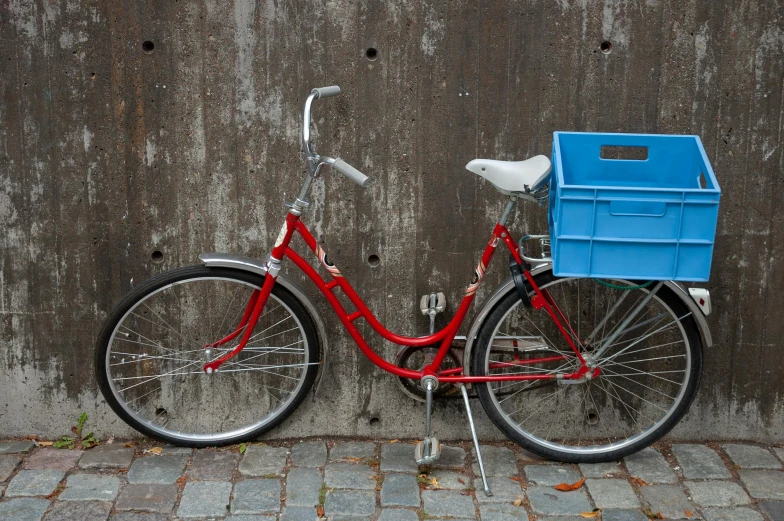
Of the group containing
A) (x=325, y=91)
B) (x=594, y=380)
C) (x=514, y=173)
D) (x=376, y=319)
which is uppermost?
(x=325, y=91)

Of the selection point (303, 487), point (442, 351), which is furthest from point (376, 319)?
point (303, 487)

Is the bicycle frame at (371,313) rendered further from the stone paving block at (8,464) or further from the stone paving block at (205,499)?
the stone paving block at (8,464)

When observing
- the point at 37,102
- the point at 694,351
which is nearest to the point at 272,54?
the point at 37,102

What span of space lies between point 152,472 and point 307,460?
2.51 feet

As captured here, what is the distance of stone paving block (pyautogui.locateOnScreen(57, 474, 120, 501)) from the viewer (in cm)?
400

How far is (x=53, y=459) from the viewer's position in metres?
4.38

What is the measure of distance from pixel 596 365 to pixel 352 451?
4.38 feet

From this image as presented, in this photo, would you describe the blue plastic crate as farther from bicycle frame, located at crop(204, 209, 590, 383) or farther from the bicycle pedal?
the bicycle pedal

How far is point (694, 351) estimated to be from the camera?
4.17 meters

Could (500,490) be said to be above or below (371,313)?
below

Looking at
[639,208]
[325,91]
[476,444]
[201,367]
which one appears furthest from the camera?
[201,367]

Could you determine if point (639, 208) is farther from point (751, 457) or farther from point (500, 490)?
point (751, 457)

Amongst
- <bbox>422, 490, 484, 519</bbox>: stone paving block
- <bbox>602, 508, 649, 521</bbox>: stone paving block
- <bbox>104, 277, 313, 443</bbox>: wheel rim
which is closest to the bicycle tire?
<bbox>104, 277, 313, 443</bbox>: wheel rim

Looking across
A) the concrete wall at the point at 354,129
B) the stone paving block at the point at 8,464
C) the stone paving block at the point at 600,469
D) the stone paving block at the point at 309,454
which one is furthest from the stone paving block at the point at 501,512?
the stone paving block at the point at 8,464
